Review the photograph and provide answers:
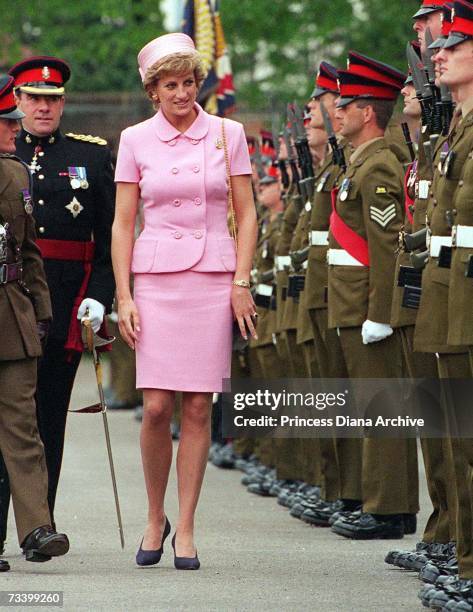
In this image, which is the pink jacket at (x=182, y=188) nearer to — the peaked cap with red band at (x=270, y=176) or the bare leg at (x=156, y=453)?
the bare leg at (x=156, y=453)

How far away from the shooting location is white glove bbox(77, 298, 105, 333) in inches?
353

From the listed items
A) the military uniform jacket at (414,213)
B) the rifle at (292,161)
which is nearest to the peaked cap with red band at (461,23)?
the military uniform jacket at (414,213)

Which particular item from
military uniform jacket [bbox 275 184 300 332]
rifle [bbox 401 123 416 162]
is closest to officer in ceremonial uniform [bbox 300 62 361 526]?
rifle [bbox 401 123 416 162]

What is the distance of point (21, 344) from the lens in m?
8.31

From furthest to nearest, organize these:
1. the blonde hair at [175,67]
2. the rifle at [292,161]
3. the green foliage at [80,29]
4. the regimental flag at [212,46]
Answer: the green foliage at [80,29]
the regimental flag at [212,46]
the rifle at [292,161]
the blonde hair at [175,67]

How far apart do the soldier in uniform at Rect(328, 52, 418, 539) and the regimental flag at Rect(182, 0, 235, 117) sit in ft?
29.4

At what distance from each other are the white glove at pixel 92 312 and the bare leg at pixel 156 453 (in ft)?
1.99

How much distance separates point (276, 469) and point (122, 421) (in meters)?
7.68

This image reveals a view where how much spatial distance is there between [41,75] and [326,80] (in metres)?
2.64

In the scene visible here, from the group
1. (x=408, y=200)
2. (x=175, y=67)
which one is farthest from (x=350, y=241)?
(x=175, y=67)

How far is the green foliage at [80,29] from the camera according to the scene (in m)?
34.1

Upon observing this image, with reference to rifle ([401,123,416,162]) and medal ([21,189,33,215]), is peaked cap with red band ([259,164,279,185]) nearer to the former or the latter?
rifle ([401,123,416,162])

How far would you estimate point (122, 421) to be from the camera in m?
20.1

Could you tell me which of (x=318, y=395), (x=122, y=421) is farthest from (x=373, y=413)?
(x=122, y=421)
